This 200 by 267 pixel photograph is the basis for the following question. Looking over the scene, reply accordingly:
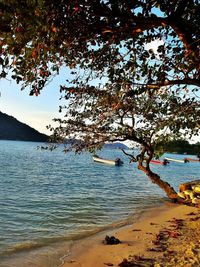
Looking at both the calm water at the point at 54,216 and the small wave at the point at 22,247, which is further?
the small wave at the point at 22,247

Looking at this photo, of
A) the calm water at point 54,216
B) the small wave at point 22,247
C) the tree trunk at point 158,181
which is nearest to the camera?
the calm water at point 54,216

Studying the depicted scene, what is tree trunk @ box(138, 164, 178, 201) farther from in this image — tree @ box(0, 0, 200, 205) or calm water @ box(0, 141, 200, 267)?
tree @ box(0, 0, 200, 205)

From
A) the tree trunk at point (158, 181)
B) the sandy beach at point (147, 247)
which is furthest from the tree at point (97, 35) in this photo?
the tree trunk at point (158, 181)

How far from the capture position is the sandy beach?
10.5m

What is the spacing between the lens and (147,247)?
12.3 metres

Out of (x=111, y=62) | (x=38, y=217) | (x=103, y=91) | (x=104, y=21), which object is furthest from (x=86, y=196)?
(x=104, y=21)

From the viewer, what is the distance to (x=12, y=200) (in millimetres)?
24953

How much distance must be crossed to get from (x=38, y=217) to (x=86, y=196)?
9.51 meters

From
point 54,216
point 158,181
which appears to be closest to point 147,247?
point 158,181

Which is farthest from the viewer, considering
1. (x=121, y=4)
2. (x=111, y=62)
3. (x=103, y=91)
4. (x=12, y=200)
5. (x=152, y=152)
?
(x=12, y=200)

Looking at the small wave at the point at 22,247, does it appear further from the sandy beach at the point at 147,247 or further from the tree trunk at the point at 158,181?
the tree trunk at the point at 158,181

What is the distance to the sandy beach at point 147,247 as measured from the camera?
10.5 m

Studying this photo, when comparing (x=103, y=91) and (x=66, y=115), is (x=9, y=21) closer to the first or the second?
(x=103, y=91)

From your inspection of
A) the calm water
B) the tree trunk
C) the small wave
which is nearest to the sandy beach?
the calm water
